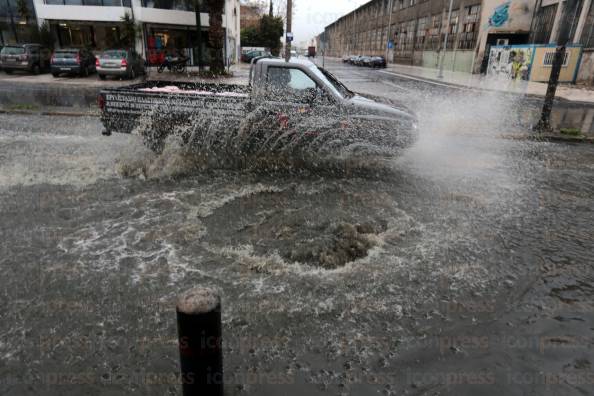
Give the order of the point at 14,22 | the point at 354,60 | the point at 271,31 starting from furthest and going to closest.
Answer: the point at 354,60
the point at 271,31
the point at 14,22

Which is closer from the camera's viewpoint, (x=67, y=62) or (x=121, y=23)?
(x=67, y=62)

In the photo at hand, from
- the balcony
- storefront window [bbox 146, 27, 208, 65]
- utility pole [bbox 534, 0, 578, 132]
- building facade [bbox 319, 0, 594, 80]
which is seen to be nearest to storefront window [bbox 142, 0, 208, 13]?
the balcony

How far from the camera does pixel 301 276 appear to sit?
3787mm

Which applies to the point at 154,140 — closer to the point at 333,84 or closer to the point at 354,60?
the point at 333,84

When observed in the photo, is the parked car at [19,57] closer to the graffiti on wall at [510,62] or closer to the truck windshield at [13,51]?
the truck windshield at [13,51]

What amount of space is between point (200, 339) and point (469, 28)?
41.9 meters

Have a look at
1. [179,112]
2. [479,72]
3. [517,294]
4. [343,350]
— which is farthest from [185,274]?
[479,72]

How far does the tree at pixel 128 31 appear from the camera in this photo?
26031 mm

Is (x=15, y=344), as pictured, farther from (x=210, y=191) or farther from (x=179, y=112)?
(x=179, y=112)

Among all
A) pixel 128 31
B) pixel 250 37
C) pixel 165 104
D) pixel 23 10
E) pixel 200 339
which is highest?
pixel 23 10

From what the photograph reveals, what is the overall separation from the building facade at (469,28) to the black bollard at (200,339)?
28.7 meters

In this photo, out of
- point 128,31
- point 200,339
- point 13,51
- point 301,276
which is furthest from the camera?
point 128,31

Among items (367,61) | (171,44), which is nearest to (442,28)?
(367,61)

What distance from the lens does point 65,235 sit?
14.7 feet
